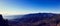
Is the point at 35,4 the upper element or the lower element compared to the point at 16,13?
upper

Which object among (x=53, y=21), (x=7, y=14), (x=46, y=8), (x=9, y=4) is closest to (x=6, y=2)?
(x=9, y=4)

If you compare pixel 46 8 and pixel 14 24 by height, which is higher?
pixel 46 8

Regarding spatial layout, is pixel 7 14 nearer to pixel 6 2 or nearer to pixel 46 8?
pixel 6 2

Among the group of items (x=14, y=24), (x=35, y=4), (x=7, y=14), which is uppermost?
(x=35, y=4)

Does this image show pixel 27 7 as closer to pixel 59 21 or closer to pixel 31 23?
pixel 31 23

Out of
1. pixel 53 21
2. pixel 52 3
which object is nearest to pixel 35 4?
pixel 52 3
